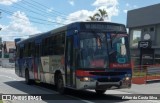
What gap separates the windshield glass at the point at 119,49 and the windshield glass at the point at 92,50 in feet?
1.04

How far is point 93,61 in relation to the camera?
15.2 metres

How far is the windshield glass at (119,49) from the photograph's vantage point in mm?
15523

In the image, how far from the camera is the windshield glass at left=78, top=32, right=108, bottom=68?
15203mm

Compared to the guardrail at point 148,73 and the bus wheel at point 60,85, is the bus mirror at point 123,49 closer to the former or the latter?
the bus wheel at point 60,85

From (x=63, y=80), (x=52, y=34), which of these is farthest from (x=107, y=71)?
(x=52, y=34)

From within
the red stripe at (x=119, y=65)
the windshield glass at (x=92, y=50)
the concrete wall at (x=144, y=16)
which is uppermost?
the concrete wall at (x=144, y=16)

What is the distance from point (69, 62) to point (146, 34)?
76.5ft

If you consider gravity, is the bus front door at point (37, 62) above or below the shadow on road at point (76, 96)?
above

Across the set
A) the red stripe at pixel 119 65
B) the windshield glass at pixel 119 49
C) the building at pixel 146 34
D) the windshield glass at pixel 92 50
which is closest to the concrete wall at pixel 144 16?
the building at pixel 146 34

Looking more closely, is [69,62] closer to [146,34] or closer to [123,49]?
[123,49]

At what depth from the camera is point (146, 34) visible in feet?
126

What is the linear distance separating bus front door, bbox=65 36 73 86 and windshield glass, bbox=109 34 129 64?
170 centimetres

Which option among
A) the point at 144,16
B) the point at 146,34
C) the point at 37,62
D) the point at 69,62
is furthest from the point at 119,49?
the point at 144,16

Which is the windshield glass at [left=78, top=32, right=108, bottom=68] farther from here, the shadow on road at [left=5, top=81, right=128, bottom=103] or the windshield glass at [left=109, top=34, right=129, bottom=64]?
the shadow on road at [left=5, top=81, right=128, bottom=103]
